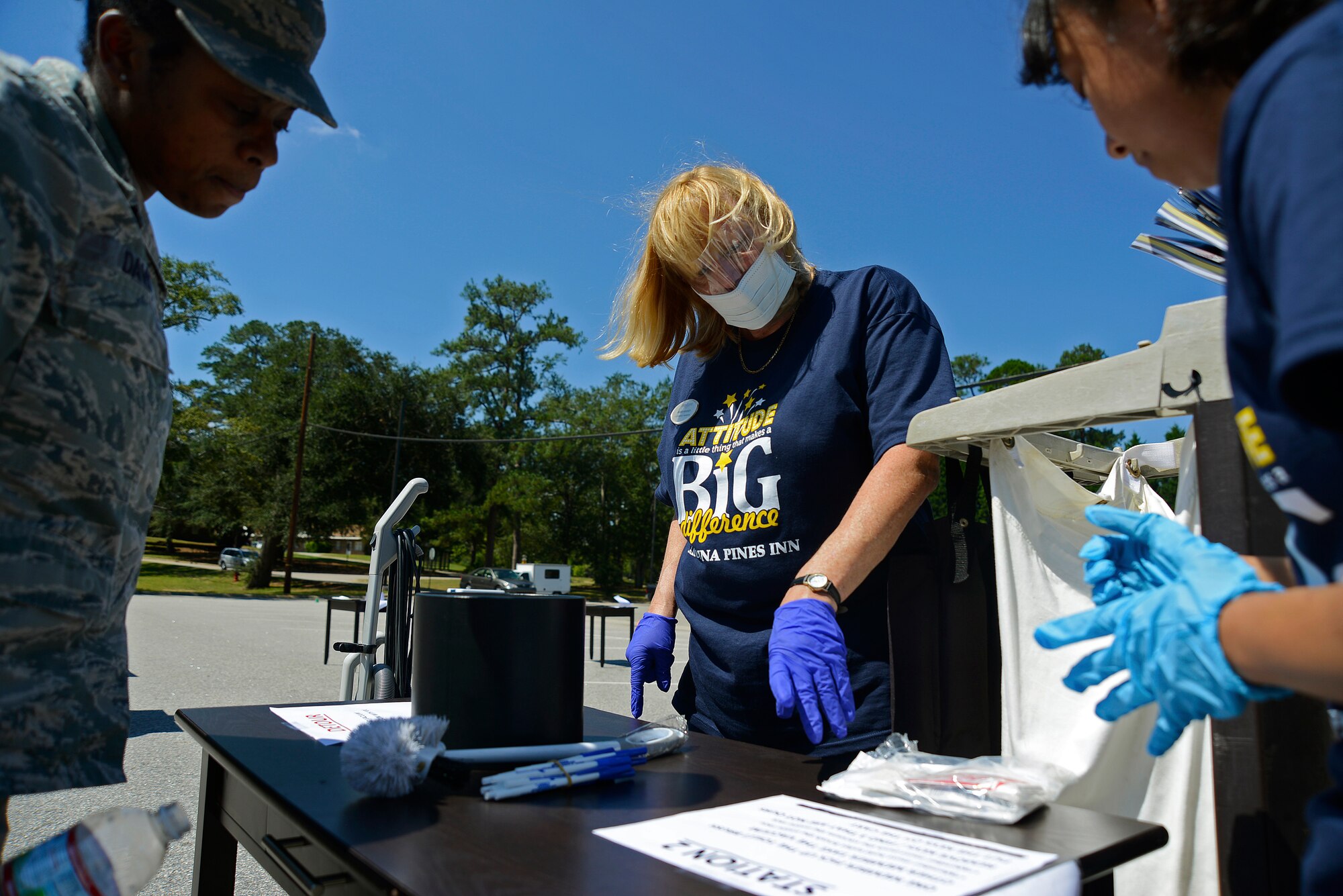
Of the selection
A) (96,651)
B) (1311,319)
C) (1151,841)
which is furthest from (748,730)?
(1311,319)

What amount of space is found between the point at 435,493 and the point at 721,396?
28.2 metres

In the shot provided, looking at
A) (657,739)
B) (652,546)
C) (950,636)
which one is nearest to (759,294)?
(950,636)

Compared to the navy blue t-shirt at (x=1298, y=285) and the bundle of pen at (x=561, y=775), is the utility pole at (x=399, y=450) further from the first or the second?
the navy blue t-shirt at (x=1298, y=285)

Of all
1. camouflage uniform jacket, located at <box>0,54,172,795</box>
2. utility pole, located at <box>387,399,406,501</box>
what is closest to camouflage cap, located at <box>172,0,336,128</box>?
camouflage uniform jacket, located at <box>0,54,172,795</box>

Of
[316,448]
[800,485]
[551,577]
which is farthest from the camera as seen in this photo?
[316,448]

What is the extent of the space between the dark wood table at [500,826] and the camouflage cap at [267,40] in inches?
34.0

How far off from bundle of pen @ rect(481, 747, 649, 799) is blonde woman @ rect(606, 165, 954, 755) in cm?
41

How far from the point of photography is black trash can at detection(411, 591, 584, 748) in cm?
104

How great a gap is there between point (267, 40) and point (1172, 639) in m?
1.20

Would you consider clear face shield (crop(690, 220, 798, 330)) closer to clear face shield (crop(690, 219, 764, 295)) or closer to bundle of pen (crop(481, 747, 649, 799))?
clear face shield (crop(690, 219, 764, 295))

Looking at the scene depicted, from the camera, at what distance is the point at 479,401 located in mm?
36188

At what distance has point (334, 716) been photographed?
149 cm

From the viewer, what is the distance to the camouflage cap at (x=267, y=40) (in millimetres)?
927

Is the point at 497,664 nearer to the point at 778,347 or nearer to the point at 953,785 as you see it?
the point at 953,785
